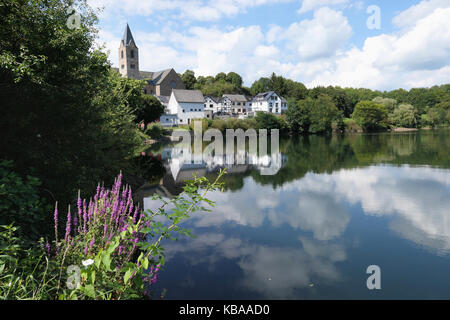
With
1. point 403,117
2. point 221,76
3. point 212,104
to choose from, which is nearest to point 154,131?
Answer: point 212,104

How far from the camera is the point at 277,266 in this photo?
694cm

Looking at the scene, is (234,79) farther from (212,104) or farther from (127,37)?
(127,37)

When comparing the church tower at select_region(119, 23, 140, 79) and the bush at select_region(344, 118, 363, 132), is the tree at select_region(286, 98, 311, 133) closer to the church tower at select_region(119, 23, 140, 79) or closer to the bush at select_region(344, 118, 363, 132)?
the bush at select_region(344, 118, 363, 132)

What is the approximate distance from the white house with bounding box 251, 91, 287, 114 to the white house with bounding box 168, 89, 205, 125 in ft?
68.7

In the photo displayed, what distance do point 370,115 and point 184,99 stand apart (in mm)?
49656

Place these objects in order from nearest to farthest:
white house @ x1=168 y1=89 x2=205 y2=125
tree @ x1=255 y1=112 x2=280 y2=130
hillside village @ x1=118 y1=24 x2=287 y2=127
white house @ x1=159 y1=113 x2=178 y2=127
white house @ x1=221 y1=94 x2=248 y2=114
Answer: tree @ x1=255 y1=112 x2=280 y2=130 < white house @ x1=159 y1=113 x2=178 y2=127 < white house @ x1=168 y1=89 x2=205 y2=125 < hillside village @ x1=118 y1=24 x2=287 y2=127 < white house @ x1=221 y1=94 x2=248 y2=114

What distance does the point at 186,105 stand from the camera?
78.2 metres

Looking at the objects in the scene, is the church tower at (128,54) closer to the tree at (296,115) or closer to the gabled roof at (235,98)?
the gabled roof at (235,98)

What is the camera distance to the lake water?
6.03m

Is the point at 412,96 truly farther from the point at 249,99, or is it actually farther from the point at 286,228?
the point at 286,228

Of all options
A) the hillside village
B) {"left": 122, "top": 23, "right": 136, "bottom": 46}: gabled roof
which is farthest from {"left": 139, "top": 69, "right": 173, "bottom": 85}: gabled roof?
{"left": 122, "top": 23, "right": 136, "bottom": 46}: gabled roof

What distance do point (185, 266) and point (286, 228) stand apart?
3.91 m
